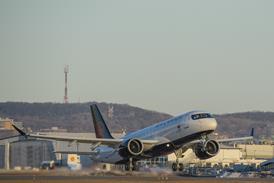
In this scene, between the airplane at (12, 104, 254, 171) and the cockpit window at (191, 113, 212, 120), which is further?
the cockpit window at (191, 113, 212, 120)

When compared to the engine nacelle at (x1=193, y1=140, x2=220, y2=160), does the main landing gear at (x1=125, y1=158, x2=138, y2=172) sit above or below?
below

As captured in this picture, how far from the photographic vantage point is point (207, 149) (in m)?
98.1

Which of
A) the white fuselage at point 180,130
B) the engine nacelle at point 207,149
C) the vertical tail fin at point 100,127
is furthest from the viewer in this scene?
the vertical tail fin at point 100,127

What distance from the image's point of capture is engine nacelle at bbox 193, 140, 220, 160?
9781cm

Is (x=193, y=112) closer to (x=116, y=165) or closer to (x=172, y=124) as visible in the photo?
(x=172, y=124)

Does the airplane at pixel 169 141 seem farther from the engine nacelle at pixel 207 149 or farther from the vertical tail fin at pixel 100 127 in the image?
the vertical tail fin at pixel 100 127

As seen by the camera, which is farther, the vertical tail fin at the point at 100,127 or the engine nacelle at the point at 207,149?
the vertical tail fin at the point at 100,127

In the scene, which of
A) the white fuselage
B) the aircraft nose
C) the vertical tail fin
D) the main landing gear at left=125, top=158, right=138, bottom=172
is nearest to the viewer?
the aircraft nose

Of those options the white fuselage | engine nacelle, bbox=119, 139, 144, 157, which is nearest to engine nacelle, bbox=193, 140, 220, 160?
the white fuselage

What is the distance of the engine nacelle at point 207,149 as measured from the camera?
3851 inches

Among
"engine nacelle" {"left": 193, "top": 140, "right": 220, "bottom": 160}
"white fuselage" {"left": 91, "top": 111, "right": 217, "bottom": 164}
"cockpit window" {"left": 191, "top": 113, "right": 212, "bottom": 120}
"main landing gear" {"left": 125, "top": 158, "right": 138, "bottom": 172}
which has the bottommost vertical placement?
"main landing gear" {"left": 125, "top": 158, "right": 138, "bottom": 172}

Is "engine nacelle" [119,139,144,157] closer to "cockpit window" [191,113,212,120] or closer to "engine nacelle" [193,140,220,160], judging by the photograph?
"engine nacelle" [193,140,220,160]

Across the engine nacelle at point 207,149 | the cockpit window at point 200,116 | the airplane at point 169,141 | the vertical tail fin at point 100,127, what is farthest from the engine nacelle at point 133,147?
the vertical tail fin at point 100,127

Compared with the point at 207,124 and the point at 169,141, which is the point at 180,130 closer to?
the point at 169,141
